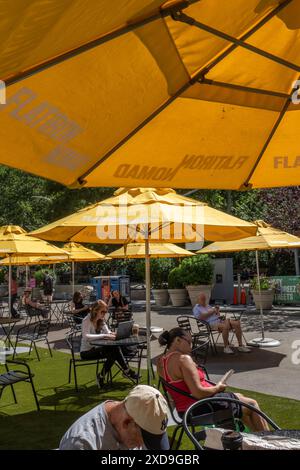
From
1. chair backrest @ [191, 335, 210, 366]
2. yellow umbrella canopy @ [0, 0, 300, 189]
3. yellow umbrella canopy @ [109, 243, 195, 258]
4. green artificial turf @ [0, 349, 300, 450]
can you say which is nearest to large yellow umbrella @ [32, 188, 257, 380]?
green artificial turf @ [0, 349, 300, 450]

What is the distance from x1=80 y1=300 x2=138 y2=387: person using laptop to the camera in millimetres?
7598

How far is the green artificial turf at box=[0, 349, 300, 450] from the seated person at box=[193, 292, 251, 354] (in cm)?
267

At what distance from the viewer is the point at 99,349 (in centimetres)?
762

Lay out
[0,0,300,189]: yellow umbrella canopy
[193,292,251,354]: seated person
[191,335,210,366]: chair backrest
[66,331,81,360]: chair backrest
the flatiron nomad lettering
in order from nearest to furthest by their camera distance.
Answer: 1. [0,0,300,189]: yellow umbrella canopy
2. the flatiron nomad lettering
3. [66,331,81,360]: chair backrest
4. [191,335,210,366]: chair backrest
5. [193,292,251,354]: seated person

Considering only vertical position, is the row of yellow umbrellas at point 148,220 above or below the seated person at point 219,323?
above

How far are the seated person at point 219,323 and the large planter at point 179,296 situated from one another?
10788 mm

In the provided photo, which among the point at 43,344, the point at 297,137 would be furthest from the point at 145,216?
the point at 43,344

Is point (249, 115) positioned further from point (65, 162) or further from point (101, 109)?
point (65, 162)

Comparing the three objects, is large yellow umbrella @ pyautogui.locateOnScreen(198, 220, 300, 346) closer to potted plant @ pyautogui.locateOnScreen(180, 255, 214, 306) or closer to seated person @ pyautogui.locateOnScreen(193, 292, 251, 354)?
seated person @ pyautogui.locateOnScreen(193, 292, 251, 354)

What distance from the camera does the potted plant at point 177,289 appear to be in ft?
71.2

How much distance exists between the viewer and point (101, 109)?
11.0ft

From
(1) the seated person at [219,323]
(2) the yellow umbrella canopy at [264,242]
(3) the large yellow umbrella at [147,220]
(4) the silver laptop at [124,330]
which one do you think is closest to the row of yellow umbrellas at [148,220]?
(3) the large yellow umbrella at [147,220]

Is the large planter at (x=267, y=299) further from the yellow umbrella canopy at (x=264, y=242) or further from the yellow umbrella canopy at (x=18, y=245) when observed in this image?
the yellow umbrella canopy at (x=18, y=245)

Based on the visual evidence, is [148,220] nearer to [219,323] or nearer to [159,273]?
[219,323]
